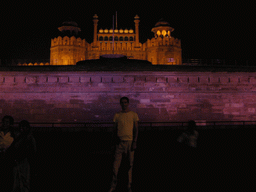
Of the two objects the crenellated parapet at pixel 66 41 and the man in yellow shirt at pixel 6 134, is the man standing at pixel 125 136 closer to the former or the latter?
the man in yellow shirt at pixel 6 134

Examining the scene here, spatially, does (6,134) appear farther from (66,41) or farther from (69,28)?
(69,28)

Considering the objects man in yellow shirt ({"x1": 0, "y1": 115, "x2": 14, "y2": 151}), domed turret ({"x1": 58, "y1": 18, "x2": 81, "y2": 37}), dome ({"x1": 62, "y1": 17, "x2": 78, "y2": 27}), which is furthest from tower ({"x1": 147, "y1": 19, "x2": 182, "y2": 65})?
man in yellow shirt ({"x1": 0, "y1": 115, "x2": 14, "y2": 151})

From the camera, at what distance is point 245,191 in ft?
14.0

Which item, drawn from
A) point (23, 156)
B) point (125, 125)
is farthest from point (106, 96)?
point (23, 156)

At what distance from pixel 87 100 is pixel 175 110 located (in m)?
5.77

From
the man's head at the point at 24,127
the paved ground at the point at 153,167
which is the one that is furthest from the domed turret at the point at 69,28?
the man's head at the point at 24,127

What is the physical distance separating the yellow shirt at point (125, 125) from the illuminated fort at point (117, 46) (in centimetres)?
2945

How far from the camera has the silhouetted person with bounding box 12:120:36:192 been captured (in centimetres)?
381

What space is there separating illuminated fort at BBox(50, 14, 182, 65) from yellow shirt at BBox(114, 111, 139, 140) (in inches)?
1159

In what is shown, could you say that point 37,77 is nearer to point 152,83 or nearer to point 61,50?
point 152,83

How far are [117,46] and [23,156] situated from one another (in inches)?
1325

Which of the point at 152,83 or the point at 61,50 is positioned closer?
the point at 152,83

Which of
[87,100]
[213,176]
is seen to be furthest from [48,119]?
[213,176]

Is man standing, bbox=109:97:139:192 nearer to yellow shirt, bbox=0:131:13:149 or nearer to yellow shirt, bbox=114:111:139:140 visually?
yellow shirt, bbox=114:111:139:140
